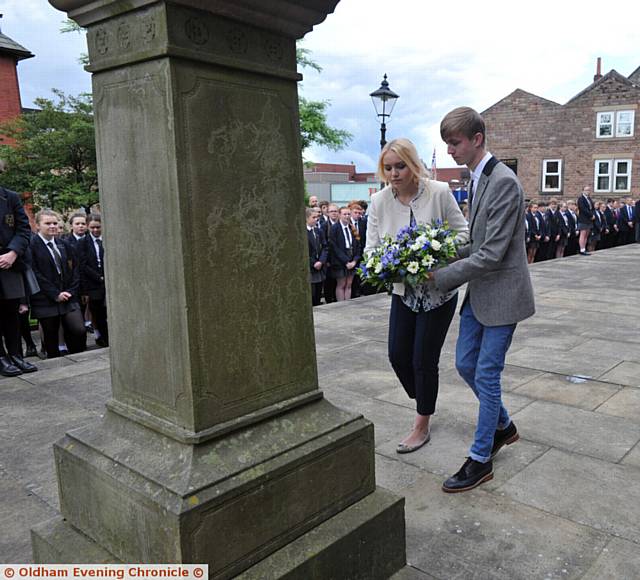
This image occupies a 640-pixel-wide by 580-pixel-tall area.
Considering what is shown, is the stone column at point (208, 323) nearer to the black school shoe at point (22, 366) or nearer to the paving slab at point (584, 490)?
the paving slab at point (584, 490)

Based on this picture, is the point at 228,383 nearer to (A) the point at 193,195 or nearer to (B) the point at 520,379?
(A) the point at 193,195

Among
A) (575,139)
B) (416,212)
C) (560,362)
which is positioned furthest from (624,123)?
(416,212)

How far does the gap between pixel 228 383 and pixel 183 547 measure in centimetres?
57

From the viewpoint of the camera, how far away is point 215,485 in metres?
2.03

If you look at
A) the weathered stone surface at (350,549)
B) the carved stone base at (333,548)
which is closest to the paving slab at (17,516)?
the carved stone base at (333,548)

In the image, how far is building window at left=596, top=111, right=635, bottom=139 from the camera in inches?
1292

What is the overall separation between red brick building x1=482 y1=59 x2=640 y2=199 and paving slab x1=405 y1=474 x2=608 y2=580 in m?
33.8

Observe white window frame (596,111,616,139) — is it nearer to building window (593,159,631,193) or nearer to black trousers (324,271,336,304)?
building window (593,159,631,193)

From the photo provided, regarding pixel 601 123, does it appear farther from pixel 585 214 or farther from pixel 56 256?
pixel 56 256

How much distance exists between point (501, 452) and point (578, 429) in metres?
0.72

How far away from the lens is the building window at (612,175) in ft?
108

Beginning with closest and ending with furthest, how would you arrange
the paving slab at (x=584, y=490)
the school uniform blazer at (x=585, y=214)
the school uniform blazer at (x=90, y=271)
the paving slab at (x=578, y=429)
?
the paving slab at (x=584, y=490) → the paving slab at (x=578, y=429) → the school uniform blazer at (x=90, y=271) → the school uniform blazer at (x=585, y=214)

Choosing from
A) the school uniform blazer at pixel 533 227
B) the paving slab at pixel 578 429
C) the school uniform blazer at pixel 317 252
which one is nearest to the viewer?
the paving slab at pixel 578 429

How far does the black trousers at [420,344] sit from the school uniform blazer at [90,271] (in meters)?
5.46
